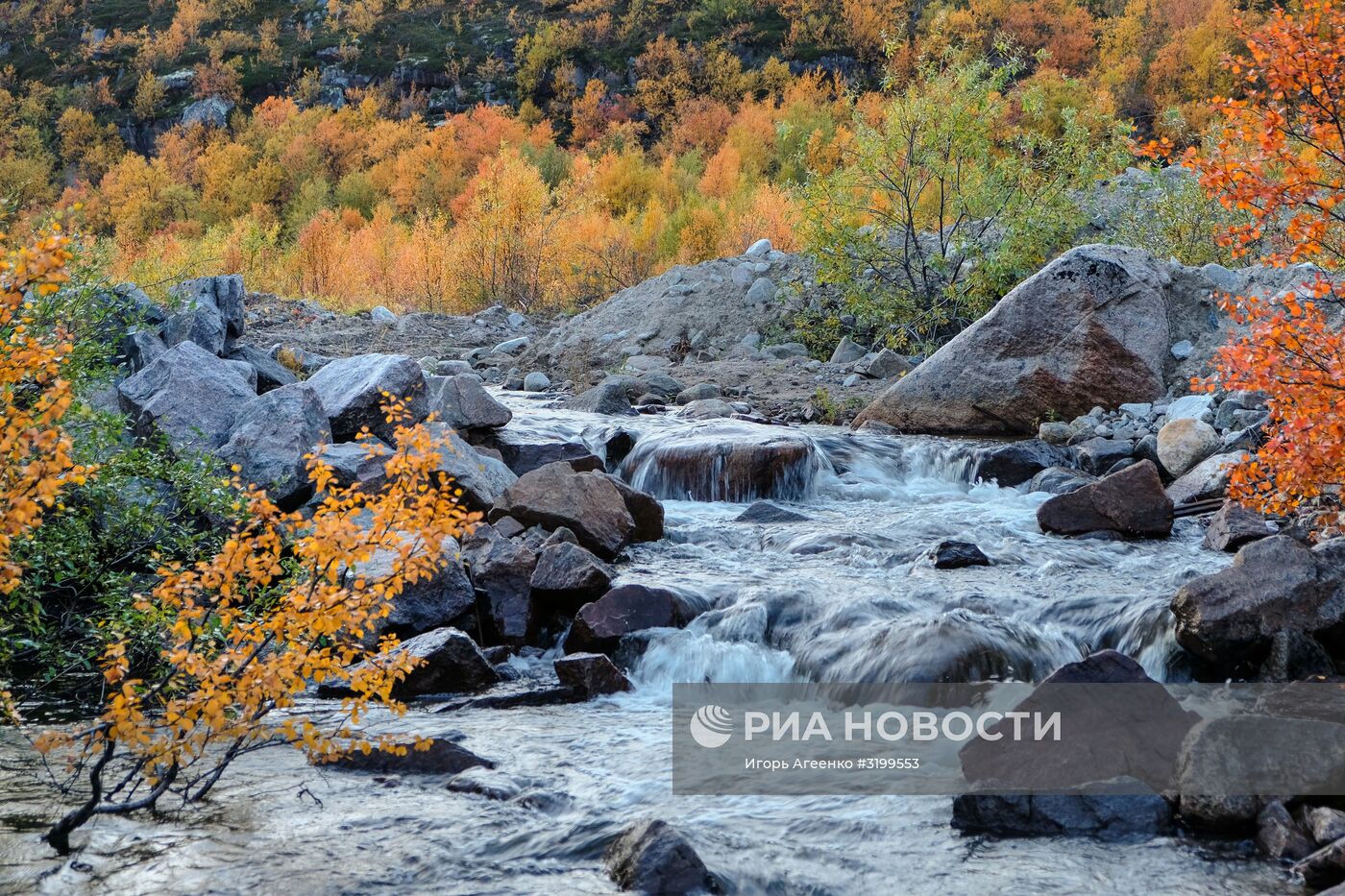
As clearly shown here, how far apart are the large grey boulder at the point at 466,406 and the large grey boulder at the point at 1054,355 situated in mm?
3937

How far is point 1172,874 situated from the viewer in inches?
123

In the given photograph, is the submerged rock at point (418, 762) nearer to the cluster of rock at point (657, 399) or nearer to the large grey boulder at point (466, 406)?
the large grey boulder at point (466, 406)

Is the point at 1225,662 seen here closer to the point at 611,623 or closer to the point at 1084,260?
the point at 611,623

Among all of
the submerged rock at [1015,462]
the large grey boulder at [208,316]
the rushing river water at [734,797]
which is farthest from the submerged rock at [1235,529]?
the large grey boulder at [208,316]

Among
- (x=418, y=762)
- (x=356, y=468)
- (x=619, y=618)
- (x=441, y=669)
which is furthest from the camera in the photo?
(x=356, y=468)

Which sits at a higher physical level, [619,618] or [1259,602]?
[1259,602]

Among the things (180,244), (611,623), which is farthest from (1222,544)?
(180,244)

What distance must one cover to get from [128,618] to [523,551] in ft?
7.38

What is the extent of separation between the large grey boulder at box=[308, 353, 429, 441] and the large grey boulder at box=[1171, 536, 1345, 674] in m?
5.30

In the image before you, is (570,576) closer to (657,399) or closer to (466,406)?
(466,406)

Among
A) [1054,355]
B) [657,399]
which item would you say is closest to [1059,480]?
[1054,355]

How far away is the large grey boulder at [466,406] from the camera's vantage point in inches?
352

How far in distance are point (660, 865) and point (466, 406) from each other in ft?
20.9

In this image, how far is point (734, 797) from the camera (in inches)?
151
